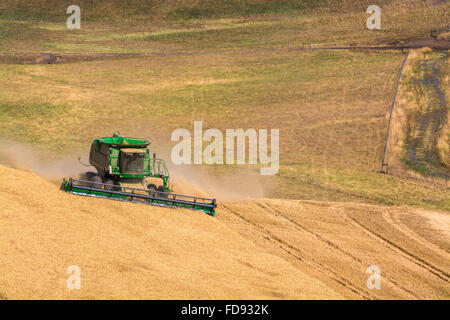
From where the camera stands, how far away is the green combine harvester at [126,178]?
853 inches

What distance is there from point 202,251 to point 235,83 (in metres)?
37.5

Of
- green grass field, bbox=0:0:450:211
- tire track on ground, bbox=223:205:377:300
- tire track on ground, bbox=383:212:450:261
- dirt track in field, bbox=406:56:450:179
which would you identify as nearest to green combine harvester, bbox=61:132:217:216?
tire track on ground, bbox=223:205:377:300

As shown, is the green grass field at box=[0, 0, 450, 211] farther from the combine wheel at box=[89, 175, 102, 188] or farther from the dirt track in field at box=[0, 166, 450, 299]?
the combine wheel at box=[89, 175, 102, 188]

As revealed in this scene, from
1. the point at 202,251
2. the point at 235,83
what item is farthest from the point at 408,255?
the point at 235,83

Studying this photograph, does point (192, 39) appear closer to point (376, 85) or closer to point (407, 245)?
point (376, 85)

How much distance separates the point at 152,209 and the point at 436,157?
79.1 feet

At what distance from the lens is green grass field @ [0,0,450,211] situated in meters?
37.4

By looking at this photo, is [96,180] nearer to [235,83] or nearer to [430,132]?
[430,132]

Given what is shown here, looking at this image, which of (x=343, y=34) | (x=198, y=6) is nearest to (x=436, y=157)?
(x=343, y=34)

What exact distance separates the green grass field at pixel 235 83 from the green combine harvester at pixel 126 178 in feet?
28.8

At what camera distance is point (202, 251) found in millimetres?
18422

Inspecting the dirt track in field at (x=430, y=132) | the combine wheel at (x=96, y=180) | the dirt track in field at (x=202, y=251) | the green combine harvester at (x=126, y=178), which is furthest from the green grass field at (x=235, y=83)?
the combine wheel at (x=96, y=180)

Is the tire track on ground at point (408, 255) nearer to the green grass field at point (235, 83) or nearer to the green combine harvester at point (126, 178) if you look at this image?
the green grass field at point (235, 83)

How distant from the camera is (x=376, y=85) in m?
53.0
